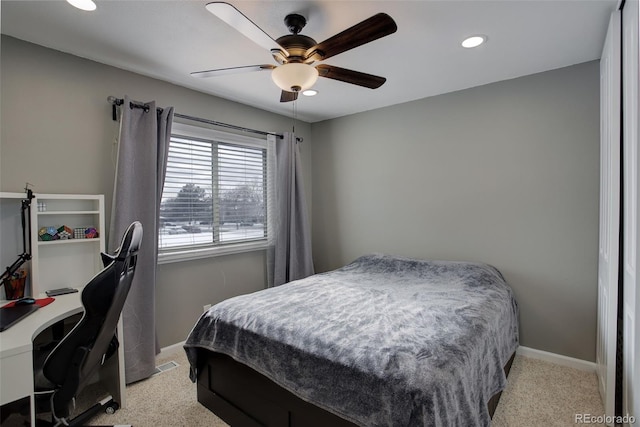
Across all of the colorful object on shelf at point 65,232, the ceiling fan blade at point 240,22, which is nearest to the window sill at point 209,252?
the colorful object on shelf at point 65,232

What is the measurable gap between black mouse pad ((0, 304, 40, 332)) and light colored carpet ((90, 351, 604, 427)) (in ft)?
2.64

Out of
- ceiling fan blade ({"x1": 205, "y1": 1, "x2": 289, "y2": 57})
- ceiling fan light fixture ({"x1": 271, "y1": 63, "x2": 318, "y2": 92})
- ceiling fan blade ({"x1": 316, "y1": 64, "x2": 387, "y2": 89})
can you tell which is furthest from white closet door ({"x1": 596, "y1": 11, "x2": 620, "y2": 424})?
ceiling fan blade ({"x1": 205, "y1": 1, "x2": 289, "y2": 57})

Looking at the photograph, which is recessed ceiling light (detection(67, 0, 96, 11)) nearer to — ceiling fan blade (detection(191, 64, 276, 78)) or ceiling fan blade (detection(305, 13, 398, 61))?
ceiling fan blade (detection(191, 64, 276, 78))

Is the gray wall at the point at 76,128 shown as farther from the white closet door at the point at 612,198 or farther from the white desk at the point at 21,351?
the white closet door at the point at 612,198

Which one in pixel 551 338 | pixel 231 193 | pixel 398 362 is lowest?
pixel 551 338

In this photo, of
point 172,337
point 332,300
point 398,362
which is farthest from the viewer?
point 172,337

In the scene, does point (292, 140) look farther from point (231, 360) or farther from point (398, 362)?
point (398, 362)

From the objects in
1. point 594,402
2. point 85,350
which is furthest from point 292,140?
point 594,402

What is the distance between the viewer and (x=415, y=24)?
6.47 feet

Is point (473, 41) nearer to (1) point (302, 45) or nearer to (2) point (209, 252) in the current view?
(1) point (302, 45)

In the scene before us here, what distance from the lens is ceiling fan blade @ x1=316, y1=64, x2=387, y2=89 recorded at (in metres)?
1.88

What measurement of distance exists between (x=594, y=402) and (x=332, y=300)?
6.10ft

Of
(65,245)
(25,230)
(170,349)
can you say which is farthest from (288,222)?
(25,230)

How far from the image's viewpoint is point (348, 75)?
6.38 feet
